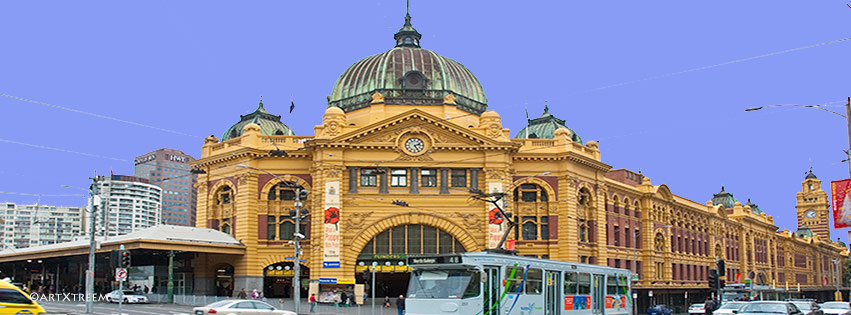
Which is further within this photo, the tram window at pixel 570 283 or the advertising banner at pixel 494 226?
the advertising banner at pixel 494 226

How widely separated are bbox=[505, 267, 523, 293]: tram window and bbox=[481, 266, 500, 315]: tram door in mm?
527

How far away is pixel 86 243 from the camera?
59.8 metres

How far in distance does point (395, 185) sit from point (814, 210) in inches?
5106

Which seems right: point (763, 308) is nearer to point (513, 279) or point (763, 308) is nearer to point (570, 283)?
point (570, 283)

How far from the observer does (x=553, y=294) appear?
32.7m

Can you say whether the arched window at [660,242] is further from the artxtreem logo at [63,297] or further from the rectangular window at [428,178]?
the artxtreem logo at [63,297]

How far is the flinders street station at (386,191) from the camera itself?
198ft

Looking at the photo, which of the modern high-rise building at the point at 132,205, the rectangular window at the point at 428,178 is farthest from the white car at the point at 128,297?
the modern high-rise building at the point at 132,205

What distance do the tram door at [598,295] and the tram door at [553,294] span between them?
293cm

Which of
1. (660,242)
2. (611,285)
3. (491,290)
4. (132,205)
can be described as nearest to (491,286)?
(491,290)

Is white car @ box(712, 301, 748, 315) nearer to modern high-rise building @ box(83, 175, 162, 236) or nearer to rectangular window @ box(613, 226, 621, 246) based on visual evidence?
rectangular window @ box(613, 226, 621, 246)

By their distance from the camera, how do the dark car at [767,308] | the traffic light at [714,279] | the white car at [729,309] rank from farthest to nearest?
the traffic light at [714,279], the white car at [729,309], the dark car at [767,308]

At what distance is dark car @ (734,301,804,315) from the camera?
32.5 metres

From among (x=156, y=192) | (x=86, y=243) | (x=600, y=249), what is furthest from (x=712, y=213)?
(x=156, y=192)
